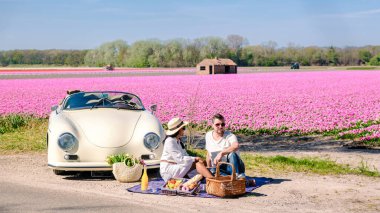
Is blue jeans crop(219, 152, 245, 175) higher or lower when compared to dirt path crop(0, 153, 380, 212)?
higher

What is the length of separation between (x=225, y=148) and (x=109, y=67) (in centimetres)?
9521

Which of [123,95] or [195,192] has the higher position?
[123,95]

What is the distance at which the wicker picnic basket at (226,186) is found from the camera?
8.73 metres

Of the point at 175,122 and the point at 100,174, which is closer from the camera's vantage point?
the point at 175,122

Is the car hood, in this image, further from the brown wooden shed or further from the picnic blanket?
the brown wooden shed

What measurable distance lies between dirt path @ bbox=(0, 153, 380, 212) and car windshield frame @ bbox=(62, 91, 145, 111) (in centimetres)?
146

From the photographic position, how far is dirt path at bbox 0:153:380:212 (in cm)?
821

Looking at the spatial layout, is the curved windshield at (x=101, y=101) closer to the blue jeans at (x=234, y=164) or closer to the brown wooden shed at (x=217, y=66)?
the blue jeans at (x=234, y=164)

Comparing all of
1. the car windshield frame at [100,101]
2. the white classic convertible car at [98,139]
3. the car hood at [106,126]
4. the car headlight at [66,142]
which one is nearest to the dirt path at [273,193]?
the white classic convertible car at [98,139]

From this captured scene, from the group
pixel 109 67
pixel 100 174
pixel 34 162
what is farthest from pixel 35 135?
pixel 109 67

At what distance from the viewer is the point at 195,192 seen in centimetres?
906

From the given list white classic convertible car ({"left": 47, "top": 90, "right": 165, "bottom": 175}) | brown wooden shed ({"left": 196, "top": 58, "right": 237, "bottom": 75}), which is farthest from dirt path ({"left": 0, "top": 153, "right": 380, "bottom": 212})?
brown wooden shed ({"left": 196, "top": 58, "right": 237, "bottom": 75})

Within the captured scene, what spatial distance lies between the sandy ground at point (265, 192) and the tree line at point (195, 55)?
132 metres

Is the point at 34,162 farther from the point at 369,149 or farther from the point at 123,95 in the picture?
the point at 369,149
